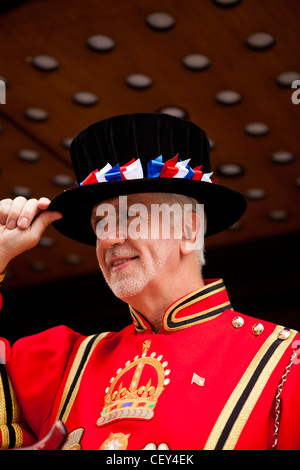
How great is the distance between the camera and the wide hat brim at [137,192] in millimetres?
1794

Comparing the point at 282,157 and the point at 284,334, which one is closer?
the point at 284,334

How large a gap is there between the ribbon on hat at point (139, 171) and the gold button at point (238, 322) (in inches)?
16.7

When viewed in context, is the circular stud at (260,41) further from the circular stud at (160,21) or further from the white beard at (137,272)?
the white beard at (137,272)

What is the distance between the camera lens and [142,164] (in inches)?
75.0

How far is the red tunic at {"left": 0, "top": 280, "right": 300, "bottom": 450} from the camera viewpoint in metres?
1.48

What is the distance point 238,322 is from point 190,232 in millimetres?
362

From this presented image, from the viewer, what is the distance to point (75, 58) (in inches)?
117

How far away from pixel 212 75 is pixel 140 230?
1464 millimetres

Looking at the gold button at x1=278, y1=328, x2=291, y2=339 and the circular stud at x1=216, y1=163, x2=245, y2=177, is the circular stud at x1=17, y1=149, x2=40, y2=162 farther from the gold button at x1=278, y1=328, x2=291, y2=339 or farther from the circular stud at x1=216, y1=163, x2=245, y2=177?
the gold button at x1=278, y1=328, x2=291, y2=339

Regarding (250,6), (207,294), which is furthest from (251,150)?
(207,294)

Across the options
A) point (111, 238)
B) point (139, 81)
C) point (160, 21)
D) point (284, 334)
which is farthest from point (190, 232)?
point (139, 81)

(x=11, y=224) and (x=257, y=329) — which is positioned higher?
(x=11, y=224)

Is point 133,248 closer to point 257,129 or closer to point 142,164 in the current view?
point 142,164

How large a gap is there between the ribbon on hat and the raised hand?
0.17m
